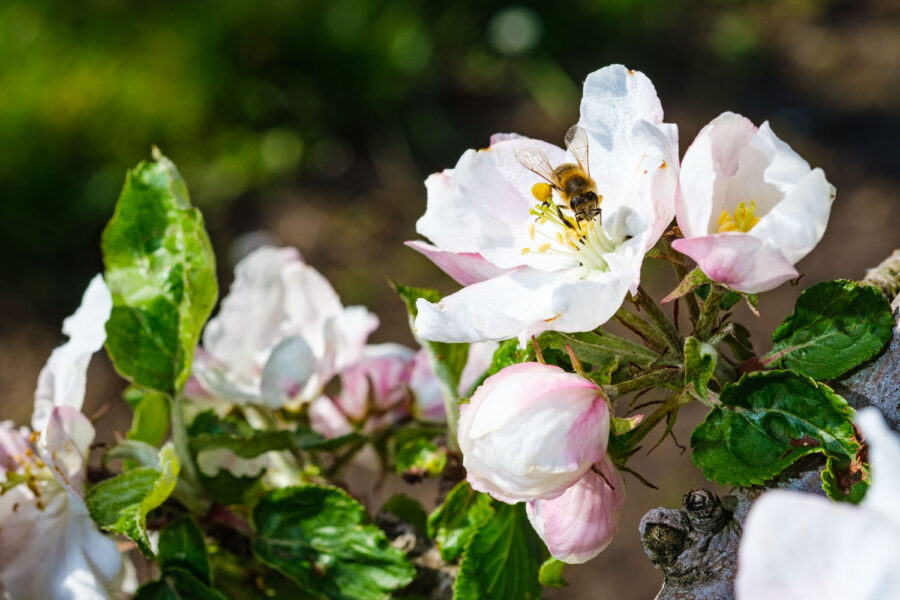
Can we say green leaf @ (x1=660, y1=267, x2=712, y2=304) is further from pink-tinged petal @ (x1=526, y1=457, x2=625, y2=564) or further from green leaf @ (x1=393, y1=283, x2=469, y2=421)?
green leaf @ (x1=393, y1=283, x2=469, y2=421)

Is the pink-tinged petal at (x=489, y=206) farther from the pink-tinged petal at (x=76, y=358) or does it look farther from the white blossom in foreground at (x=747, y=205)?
the pink-tinged petal at (x=76, y=358)

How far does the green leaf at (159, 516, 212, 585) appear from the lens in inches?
33.5

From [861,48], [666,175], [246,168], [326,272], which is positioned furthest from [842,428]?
[861,48]

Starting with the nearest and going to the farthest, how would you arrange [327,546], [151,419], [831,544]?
[831,544] → [327,546] → [151,419]

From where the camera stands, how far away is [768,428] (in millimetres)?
615

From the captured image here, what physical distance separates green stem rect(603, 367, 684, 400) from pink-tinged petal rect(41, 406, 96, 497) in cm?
49

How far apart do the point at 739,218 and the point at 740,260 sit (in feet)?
0.28

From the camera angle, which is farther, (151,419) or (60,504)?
(151,419)

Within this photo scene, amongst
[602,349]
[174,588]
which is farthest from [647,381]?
[174,588]

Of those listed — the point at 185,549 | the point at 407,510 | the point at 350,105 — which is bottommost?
the point at 350,105

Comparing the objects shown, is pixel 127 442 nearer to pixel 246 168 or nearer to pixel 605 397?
pixel 605 397

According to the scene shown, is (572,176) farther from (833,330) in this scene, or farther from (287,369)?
(287,369)

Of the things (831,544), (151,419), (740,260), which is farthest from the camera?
(151,419)

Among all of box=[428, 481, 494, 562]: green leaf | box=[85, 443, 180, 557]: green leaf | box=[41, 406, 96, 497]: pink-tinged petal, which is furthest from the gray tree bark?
box=[41, 406, 96, 497]: pink-tinged petal
